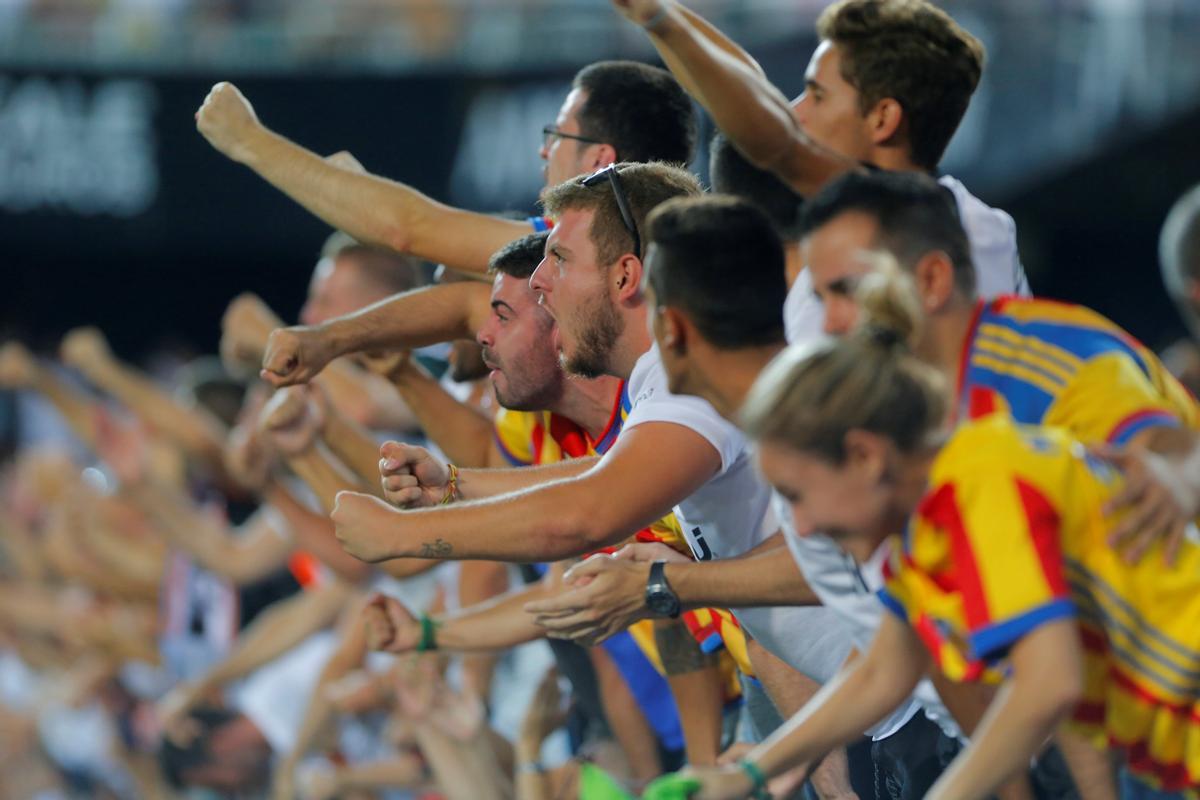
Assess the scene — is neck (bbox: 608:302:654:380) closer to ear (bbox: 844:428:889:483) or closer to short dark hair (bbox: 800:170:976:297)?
short dark hair (bbox: 800:170:976:297)

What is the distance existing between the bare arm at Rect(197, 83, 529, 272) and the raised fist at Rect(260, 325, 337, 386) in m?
0.31

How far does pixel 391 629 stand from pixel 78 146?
761 centimetres

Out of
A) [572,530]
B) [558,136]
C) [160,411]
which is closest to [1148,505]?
[572,530]

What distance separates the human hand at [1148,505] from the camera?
8.10 ft

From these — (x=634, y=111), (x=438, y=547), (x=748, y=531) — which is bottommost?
(x=748, y=531)

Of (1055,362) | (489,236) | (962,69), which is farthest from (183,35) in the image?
(1055,362)

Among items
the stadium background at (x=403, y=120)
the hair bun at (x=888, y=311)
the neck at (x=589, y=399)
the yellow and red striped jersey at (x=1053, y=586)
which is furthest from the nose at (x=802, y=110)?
the stadium background at (x=403, y=120)

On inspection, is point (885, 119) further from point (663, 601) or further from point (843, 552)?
point (663, 601)

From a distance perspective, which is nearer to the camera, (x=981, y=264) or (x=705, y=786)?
(x=705, y=786)

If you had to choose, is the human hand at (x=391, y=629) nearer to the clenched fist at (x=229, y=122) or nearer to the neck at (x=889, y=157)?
the clenched fist at (x=229, y=122)

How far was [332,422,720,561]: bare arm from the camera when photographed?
312 centimetres

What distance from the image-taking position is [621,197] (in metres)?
3.60

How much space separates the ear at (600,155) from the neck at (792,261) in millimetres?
834

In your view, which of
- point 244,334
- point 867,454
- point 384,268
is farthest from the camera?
point 384,268
